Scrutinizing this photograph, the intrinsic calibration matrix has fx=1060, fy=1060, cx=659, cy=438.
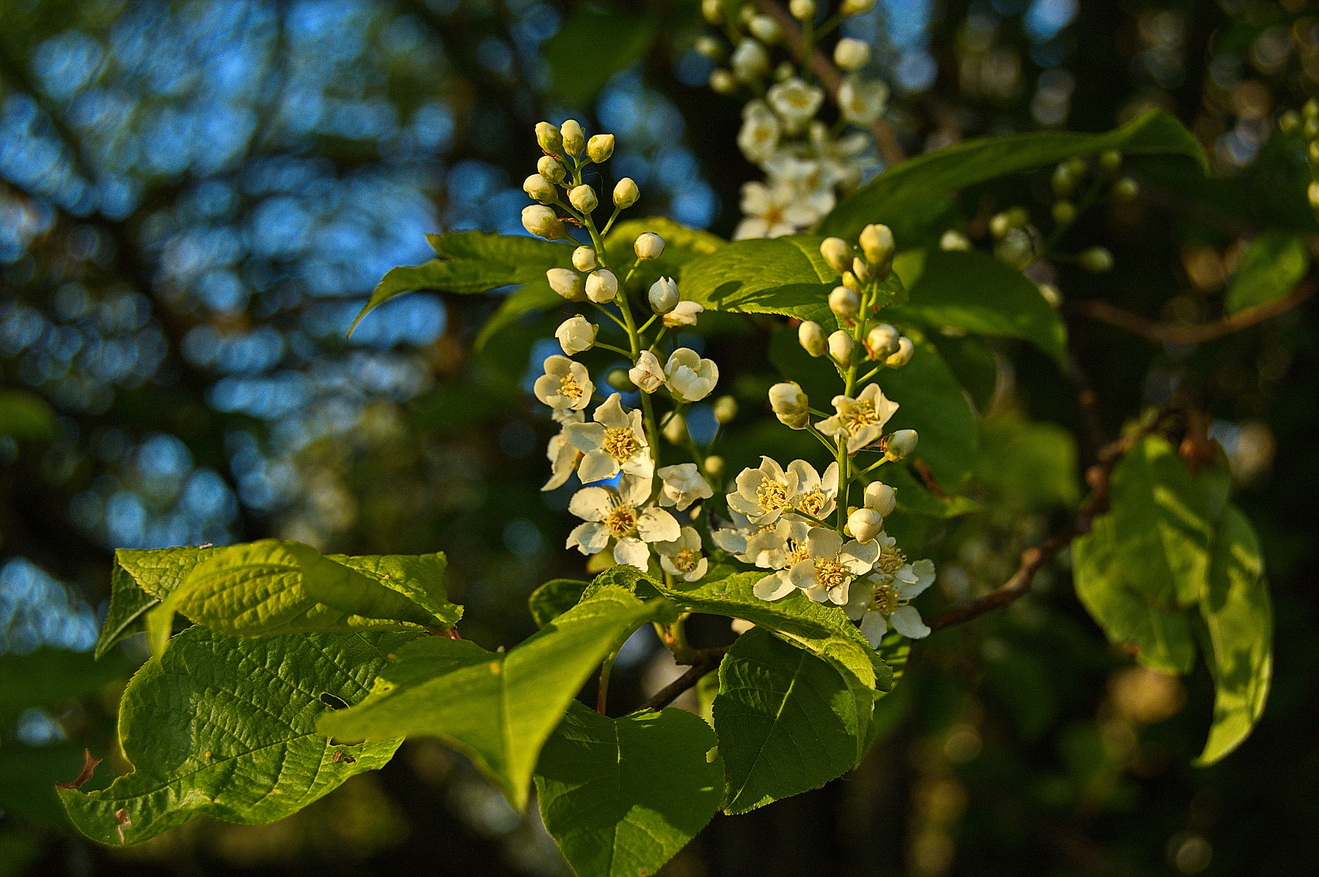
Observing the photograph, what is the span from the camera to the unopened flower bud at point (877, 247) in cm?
115

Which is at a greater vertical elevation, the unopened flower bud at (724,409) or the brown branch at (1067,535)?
the unopened flower bud at (724,409)

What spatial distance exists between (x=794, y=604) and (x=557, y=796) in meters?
0.30

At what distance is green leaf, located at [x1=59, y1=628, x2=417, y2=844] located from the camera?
3.47 ft

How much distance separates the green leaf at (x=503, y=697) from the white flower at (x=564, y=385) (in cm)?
32

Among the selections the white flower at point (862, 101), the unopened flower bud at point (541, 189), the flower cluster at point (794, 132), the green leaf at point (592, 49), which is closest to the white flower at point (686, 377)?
the unopened flower bud at point (541, 189)

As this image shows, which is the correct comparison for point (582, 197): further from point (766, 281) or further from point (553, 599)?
point (553, 599)

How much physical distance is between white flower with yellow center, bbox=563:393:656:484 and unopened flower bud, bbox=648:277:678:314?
13 cm

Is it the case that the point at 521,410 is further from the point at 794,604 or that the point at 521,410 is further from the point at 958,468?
the point at 794,604

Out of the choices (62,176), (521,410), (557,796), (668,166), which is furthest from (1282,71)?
(62,176)

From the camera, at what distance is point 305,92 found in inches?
187

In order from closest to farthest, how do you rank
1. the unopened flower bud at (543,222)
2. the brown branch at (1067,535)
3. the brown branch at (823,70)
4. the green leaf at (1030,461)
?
1. the unopened flower bud at (543,222)
2. the brown branch at (1067,535)
3. the brown branch at (823,70)
4. the green leaf at (1030,461)

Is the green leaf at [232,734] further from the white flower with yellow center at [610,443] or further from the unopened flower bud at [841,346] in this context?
the unopened flower bud at [841,346]

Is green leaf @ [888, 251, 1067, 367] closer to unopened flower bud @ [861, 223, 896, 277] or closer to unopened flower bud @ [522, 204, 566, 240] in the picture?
unopened flower bud @ [861, 223, 896, 277]

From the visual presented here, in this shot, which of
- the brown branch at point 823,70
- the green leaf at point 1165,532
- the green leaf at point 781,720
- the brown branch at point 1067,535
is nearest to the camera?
the green leaf at point 781,720
